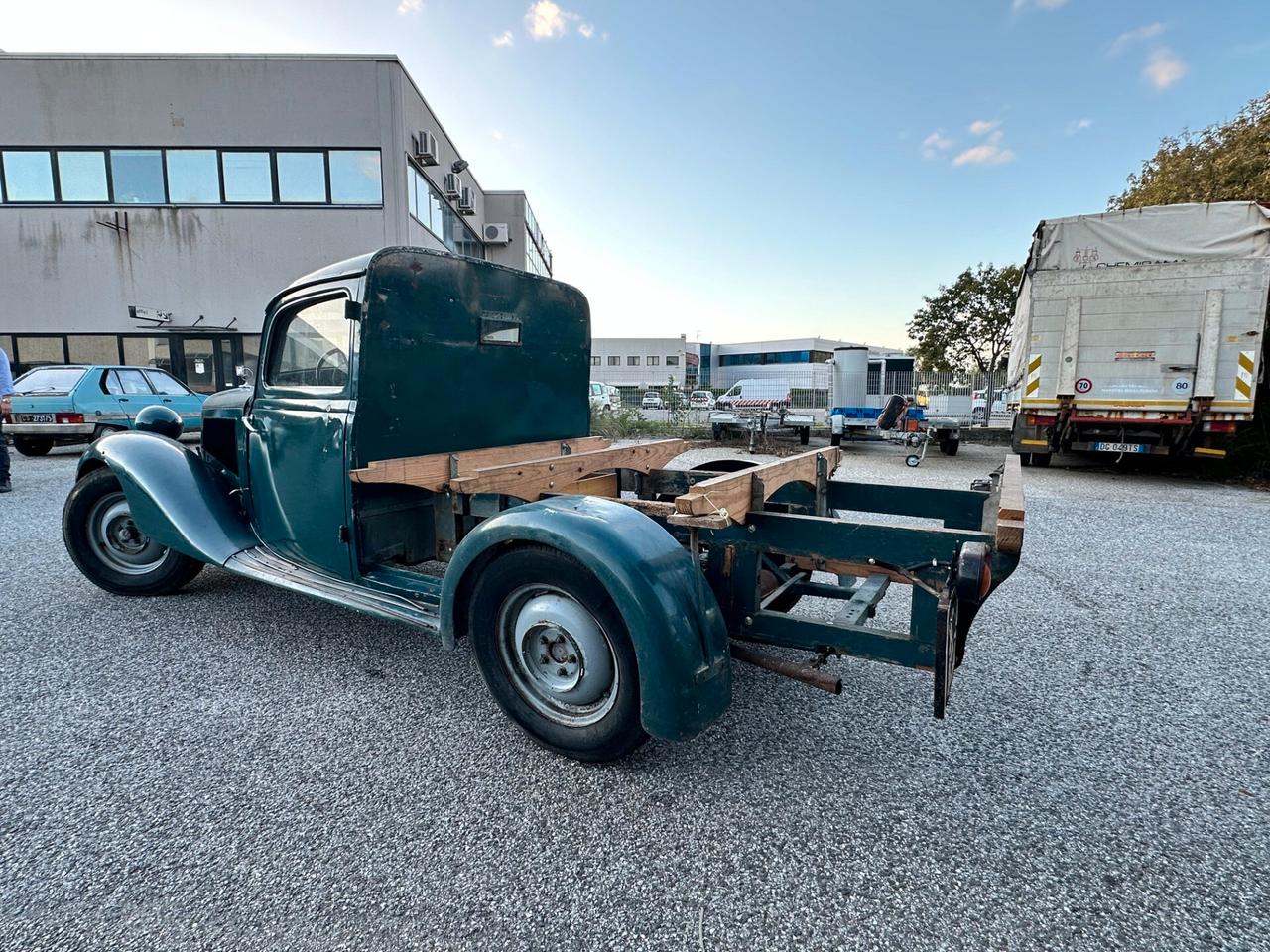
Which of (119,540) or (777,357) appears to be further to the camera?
(777,357)

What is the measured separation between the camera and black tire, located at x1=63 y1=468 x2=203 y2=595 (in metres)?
4.25

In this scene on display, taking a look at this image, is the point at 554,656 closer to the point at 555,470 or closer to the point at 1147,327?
the point at 555,470

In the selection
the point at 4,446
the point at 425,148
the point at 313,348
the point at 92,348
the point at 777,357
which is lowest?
the point at 4,446

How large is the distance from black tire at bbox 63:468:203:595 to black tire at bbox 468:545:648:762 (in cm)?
293

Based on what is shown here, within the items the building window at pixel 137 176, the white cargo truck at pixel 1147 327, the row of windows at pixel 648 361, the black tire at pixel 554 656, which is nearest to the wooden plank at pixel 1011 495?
the black tire at pixel 554 656

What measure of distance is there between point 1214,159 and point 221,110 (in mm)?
23107

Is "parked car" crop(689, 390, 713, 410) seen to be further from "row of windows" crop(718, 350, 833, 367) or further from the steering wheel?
"row of windows" crop(718, 350, 833, 367)

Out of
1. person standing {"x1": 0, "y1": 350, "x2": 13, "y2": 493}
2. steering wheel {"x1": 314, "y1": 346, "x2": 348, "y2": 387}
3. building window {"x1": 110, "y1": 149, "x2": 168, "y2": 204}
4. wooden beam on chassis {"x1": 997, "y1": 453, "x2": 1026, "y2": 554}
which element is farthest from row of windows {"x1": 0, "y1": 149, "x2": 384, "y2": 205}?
wooden beam on chassis {"x1": 997, "y1": 453, "x2": 1026, "y2": 554}

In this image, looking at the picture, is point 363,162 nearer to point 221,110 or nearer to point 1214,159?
point 221,110

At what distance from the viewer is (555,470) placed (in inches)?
128

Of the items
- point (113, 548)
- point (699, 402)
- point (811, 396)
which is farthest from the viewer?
point (811, 396)

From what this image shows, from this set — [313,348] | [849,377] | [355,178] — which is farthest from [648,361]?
[313,348]

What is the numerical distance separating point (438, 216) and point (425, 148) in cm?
285

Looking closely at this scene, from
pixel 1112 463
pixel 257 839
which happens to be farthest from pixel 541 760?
pixel 1112 463
